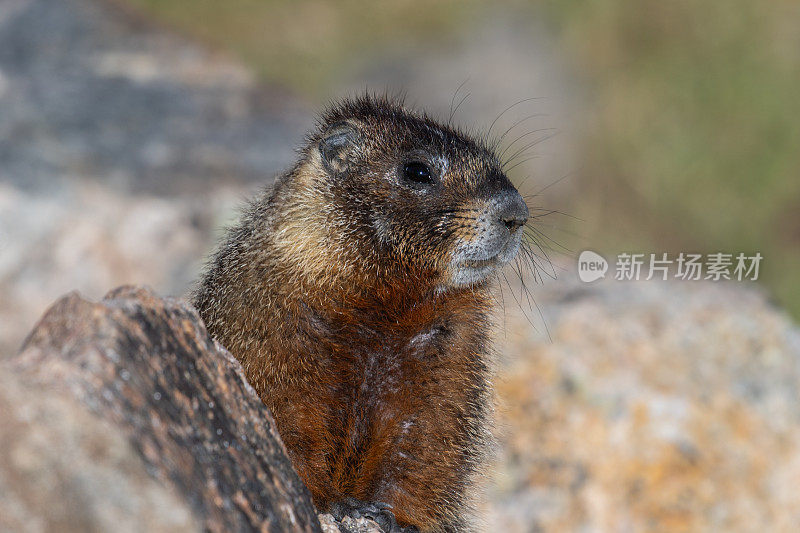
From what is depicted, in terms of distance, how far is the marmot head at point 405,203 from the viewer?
355cm

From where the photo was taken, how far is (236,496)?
229cm

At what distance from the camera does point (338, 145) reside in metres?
3.93

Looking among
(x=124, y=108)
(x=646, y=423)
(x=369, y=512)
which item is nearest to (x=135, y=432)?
(x=369, y=512)

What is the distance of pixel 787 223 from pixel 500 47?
3924 mm

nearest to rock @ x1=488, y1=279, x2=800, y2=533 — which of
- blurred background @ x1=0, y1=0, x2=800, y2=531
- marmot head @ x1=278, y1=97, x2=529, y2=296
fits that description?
blurred background @ x1=0, y1=0, x2=800, y2=531

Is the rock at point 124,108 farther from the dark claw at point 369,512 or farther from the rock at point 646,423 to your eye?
the dark claw at point 369,512

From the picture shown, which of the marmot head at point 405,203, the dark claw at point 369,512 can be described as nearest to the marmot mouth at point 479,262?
the marmot head at point 405,203

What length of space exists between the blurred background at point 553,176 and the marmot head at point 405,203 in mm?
1009

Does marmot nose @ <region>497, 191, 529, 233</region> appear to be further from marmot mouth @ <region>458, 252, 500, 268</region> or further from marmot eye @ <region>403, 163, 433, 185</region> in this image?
marmot eye @ <region>403, 163, 433, 185</region>

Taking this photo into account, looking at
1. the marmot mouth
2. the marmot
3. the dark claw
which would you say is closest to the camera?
the dark claw

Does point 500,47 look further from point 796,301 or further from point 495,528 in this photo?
point 495,528

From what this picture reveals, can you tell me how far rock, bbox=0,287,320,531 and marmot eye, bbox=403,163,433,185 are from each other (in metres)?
1.29

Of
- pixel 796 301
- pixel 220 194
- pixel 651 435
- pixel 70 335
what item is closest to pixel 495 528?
pixel 651 435

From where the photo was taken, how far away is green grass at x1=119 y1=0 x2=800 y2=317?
10125 mm
